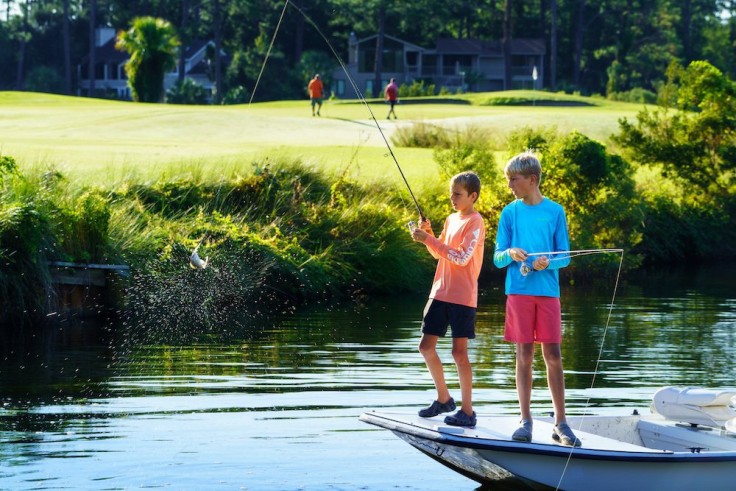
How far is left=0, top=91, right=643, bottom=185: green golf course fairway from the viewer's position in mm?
24125

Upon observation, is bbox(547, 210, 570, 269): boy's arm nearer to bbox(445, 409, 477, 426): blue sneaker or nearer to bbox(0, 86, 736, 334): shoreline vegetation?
bbox(445, 409, 477, 426): blue sneaker

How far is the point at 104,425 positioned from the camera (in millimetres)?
10891

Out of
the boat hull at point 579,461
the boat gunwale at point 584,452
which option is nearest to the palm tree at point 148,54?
the boat hull at point 579,461

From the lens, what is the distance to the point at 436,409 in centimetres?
939

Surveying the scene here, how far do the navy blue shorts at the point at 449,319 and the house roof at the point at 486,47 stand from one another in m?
84.0

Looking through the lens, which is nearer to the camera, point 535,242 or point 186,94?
point 535,242

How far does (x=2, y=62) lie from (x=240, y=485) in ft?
313

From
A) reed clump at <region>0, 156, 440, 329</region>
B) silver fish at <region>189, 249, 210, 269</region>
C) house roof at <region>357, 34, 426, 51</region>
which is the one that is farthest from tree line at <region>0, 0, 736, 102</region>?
silver fish at <region>189, 249, 210, 269</region>

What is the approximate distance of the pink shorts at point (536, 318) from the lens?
8586 mm

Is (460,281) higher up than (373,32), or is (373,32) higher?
(373,32)

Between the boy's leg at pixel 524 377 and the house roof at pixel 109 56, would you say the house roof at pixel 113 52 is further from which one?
the boy's leg at pixel 524 377

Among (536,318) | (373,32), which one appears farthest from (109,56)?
(536,318)

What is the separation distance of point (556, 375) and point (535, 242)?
872 millimetres

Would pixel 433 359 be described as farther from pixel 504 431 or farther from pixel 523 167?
pixel 523 167
